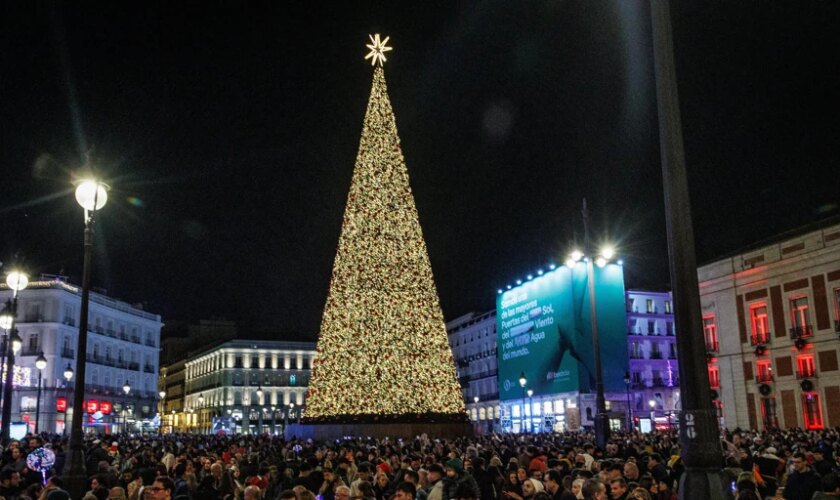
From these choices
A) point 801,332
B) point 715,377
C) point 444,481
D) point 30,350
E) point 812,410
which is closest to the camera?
point 444,481

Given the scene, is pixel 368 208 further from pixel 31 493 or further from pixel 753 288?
pixel 753 288

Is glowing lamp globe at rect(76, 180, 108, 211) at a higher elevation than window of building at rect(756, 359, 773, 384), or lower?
higher

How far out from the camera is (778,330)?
148ft

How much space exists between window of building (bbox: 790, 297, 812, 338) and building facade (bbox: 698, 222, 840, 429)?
52 millimetres

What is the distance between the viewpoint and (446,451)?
1909 cm

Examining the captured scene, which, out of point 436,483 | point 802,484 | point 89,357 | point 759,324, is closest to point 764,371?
point 759,324

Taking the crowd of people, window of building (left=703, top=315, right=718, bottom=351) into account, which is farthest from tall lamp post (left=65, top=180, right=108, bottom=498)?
window of building (left=703, top=315, right=718, bottom=351)

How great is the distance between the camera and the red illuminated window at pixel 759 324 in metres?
46.0

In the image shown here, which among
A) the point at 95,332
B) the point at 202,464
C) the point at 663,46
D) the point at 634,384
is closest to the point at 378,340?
the point at 202,464

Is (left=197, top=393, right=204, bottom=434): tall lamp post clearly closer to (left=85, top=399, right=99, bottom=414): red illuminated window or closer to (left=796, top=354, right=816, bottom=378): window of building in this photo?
(left=85, top=399, right=99, bottom=414): red illuminated window

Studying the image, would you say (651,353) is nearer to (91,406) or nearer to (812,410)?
(812,410)

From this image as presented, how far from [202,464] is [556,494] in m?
8.01

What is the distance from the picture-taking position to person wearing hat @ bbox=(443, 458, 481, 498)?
24.7 ft

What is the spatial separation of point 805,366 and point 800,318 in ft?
8.85
